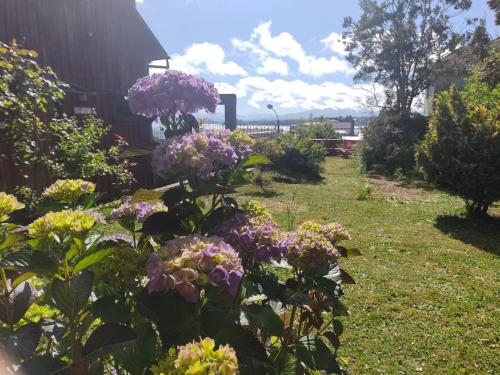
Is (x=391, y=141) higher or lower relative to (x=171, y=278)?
lower

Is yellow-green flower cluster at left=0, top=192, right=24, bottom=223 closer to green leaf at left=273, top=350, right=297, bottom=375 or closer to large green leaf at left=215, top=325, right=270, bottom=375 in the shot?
large green leaf at left=215, top=325, right=270, bottom=375

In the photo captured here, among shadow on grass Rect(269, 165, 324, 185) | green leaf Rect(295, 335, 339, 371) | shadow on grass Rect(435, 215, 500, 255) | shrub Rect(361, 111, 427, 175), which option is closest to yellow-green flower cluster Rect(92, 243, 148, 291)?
green leaf Rect(295, 335, 339, 371)

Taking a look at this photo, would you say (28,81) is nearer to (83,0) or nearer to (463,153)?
(463,153)

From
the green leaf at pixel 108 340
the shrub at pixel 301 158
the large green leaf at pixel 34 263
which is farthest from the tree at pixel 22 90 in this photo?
the shrub at pixel 301 158

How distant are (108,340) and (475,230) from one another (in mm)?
6704

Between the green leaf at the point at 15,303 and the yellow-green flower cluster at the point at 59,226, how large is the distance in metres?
0.26

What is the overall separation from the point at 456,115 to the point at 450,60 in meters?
17.5

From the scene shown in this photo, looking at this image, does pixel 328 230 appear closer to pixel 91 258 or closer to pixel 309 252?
pixel 309 252

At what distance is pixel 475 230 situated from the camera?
6273 mm

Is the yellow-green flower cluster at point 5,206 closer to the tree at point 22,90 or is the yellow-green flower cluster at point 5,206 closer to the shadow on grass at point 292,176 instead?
the tree at point 22,90

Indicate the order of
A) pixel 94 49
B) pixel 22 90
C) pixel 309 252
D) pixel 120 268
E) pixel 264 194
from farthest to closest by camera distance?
pixel 94 49, pixel 264 194, pixel 22 90, pixel 309 252, pixel 120 268

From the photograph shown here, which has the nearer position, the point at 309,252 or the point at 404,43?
the point at 309,252

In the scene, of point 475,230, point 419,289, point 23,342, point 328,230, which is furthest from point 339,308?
point 475,230

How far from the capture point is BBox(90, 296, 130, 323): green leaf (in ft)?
3.47
